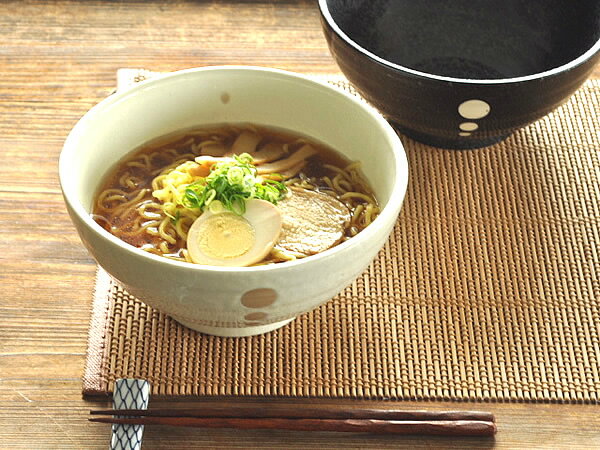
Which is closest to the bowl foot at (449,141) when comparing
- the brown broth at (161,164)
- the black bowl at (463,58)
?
the black bowl at (463,58)

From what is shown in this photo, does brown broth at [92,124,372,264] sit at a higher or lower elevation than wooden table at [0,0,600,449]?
higher

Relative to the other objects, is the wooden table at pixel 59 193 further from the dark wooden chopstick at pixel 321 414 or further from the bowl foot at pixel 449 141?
the bowl foot at pixel 449 141

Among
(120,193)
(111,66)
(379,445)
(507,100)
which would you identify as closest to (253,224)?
(120,193)

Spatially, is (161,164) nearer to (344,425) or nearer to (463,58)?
(344,425)

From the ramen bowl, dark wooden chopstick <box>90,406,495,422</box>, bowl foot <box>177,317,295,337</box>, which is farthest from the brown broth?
dark wooden chopstick <box>90,406,495,422</box>

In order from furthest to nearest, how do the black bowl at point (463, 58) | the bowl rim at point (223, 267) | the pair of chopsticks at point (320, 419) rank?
the black bowl at point (463, 58) → the pair of chopsticks at point (320, 419) → the bowl rim at point (223, 267)

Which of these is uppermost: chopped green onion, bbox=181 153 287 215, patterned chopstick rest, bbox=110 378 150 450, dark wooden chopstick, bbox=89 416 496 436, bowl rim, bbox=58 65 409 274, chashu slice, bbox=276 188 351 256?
bowl rim, bbox=58 65 409 274

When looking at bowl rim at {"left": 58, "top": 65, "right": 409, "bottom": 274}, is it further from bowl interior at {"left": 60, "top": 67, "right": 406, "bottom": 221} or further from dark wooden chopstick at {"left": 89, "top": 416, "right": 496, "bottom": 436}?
dark wooden chopstick at {"left": 89, "top": 416, "right": 496, "bottom": 436}
